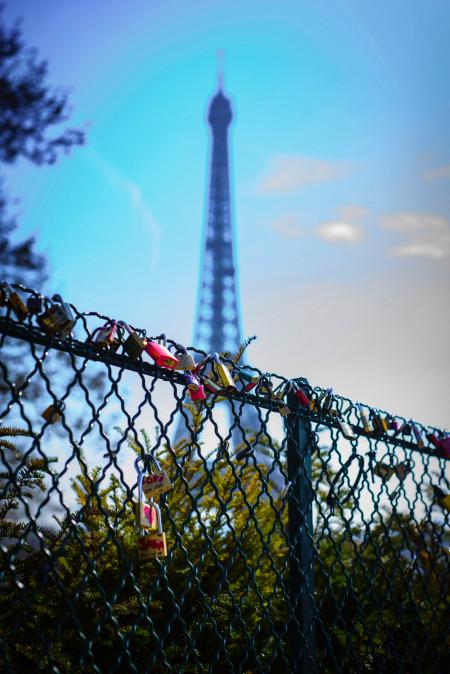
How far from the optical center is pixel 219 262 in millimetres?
40531

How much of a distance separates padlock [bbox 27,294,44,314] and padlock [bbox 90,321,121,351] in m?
0.26

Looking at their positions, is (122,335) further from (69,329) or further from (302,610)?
(302,610)

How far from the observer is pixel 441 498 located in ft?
14.4

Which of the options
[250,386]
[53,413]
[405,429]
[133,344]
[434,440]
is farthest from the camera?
[434,440]

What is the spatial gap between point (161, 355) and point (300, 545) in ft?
4.00

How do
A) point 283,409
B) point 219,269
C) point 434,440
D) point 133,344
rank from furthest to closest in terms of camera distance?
point 219,269, point 434,440, point 283,409, point 133,344

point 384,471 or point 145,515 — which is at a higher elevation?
point 384,471

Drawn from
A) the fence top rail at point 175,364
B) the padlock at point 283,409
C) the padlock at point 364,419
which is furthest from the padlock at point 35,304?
the padlock at point 364,419

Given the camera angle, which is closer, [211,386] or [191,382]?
[191,382]

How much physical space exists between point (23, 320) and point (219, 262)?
38.5 metres

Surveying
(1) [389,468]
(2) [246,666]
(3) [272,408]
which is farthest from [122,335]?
(2) [246,666]

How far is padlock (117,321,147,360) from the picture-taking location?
2.57 metres

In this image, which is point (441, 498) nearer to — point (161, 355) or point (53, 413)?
point (161, 355)

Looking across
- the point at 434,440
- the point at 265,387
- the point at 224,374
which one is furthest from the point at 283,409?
the point at 434,440
